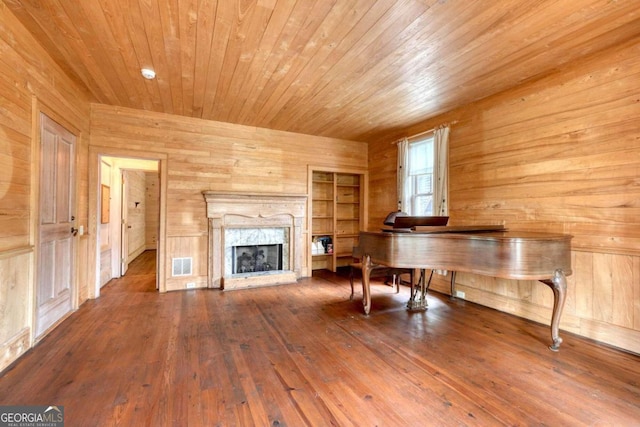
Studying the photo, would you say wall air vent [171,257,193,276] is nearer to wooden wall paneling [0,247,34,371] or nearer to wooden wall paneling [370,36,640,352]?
wooden wall paneling [0,247,34,371]

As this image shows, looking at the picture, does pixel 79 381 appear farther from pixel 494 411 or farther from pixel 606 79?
pixel 606 79

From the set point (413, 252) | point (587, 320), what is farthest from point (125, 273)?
point (587, 320)

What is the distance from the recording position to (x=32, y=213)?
2.47 meters

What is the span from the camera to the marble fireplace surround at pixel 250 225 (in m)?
4.46

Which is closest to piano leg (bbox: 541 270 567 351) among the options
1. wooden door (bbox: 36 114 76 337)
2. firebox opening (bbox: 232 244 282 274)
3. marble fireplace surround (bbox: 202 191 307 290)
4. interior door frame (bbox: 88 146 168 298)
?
marble fireplace surround (bbox: 202 191 307 290)

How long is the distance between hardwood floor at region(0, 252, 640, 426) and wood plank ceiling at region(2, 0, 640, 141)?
2715mm

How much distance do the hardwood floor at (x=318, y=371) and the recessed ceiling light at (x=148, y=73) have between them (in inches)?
107

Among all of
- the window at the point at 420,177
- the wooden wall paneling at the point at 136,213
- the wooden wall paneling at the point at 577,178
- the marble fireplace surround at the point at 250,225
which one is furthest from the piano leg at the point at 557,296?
the wooden wall paneling at the point at 136,213

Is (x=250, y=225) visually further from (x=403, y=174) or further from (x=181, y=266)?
(x=403, y=174)

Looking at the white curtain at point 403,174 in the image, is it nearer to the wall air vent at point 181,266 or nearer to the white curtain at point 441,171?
the white curtain at point 441,171

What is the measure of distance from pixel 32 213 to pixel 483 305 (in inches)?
197

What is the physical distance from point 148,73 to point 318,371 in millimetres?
3403

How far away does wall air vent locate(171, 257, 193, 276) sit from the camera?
4.33 metres

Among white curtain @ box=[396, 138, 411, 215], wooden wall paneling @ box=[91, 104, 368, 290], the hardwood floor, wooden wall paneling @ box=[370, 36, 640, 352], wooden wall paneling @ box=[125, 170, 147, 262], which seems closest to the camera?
the hardwood floor
